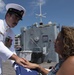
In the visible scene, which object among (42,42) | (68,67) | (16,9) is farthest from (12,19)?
(42,42)

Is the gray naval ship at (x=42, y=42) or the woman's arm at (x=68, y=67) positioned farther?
the gray naval ship at (x=42, y=42)

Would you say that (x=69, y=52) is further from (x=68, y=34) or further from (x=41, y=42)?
(x=41, y=42)

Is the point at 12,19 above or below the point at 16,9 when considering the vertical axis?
below

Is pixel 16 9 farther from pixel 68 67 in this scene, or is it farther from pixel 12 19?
pixel 68 67

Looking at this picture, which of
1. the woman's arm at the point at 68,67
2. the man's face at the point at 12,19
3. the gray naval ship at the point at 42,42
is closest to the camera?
the woman's arm at the point at 68,67

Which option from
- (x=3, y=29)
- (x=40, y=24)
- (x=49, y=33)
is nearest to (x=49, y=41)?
(x=49, y=33)

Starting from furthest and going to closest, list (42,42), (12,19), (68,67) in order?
1. (42,42)
2. (12,19)
3. (68,67)

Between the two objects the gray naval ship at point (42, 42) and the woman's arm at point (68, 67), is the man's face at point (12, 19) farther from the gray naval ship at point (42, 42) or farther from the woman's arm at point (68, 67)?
the gray naval ship at point (42, 42)

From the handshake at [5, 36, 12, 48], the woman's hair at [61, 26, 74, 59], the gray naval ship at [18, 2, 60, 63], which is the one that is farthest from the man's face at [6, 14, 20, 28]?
the gray naval ship at [18, 2, 60, 63]

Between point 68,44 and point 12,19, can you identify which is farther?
point 12,19

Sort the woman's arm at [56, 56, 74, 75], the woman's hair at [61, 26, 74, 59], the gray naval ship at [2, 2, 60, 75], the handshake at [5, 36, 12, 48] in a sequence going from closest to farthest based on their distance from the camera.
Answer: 1. the woman's arm at [56, 56, 74, 75]
2. the woman's hair at [61, 26, 74, 59]
3. the handshake at [5, 36, 12, 48]
4. the gray naval ship at [2, 2, 60, 75]

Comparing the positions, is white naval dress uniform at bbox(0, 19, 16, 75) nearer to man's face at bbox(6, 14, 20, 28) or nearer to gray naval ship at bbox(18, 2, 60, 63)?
man's face at bbox(6, 14, 20, 28)

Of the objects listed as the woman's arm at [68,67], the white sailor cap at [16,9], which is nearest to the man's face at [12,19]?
the white sailor cap at [16,9]

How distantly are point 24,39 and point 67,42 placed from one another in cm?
2805
